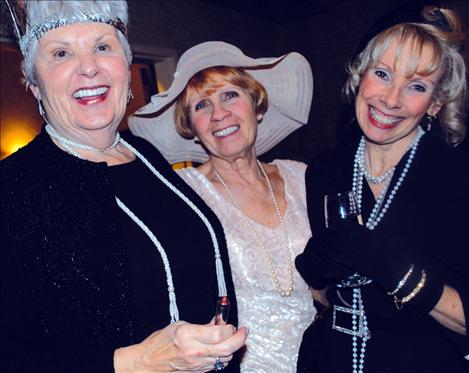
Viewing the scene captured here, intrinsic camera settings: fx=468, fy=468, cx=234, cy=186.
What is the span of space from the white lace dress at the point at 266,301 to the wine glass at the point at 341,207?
70cm

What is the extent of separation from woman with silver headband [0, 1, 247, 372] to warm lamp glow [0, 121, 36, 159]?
22.1 feet

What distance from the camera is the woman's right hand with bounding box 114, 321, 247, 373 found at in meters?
1.28

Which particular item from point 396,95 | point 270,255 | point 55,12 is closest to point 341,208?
point 396,95

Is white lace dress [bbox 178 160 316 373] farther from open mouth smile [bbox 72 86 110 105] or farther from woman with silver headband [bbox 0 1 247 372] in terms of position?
open mouth smile [bbox 72 86 110 105]

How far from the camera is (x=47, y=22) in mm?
1604

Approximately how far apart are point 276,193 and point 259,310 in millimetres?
670

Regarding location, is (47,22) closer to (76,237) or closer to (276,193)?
(76,237)

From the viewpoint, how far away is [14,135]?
8039 mm

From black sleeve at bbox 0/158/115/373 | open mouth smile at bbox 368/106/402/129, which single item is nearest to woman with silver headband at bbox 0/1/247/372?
black sleeve at bbox 0/158/115/373

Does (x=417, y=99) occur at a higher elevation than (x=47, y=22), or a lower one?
lower

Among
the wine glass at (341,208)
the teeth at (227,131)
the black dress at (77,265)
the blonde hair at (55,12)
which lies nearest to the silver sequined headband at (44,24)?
the blonde hair at (55,12)

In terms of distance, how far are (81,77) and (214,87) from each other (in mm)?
1008

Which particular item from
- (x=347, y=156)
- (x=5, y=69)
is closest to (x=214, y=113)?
(x=347, y=156)

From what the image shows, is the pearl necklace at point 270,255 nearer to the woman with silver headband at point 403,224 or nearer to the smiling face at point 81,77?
the woman with silver headband at point 403,224
